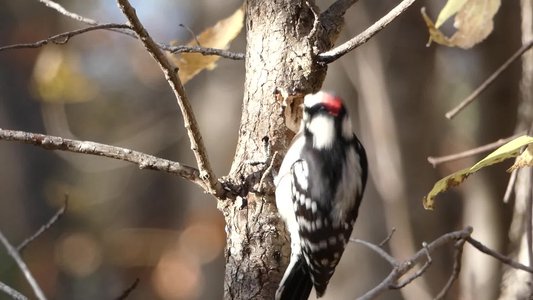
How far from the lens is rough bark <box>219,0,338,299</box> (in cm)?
149

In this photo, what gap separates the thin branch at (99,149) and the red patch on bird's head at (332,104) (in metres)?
0.44

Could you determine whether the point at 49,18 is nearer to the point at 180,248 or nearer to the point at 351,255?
the point at 180,248

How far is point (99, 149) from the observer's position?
4.42ft

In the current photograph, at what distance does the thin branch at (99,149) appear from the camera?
4.33 feet

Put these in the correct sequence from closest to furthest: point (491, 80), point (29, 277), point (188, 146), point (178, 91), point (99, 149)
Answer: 1. point (178, 91)
2. point (99, 149)
3. point (29, 277)
4. point (491, 80)
5. point (188, 146)

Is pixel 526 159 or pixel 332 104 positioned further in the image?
pixel 332 104

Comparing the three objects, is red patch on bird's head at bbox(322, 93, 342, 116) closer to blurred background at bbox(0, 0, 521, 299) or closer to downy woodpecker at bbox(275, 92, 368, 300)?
downy woodpecker at bbox(275, 92, 368, 300)

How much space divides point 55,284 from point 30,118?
1766mm

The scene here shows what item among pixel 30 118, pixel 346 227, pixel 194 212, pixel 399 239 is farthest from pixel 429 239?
pixel 30 118

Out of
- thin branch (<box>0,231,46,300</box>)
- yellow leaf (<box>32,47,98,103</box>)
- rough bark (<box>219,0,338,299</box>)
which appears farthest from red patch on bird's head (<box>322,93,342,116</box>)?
yellow leaf (<box>32,47,98,103</box>)

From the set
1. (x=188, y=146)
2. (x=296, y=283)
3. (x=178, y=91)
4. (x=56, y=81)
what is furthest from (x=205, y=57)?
(x=188, y=146)

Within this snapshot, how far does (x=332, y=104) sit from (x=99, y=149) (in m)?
0.61

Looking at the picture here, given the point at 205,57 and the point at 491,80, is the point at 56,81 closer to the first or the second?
the point at 205,57

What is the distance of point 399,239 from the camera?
129 inches
